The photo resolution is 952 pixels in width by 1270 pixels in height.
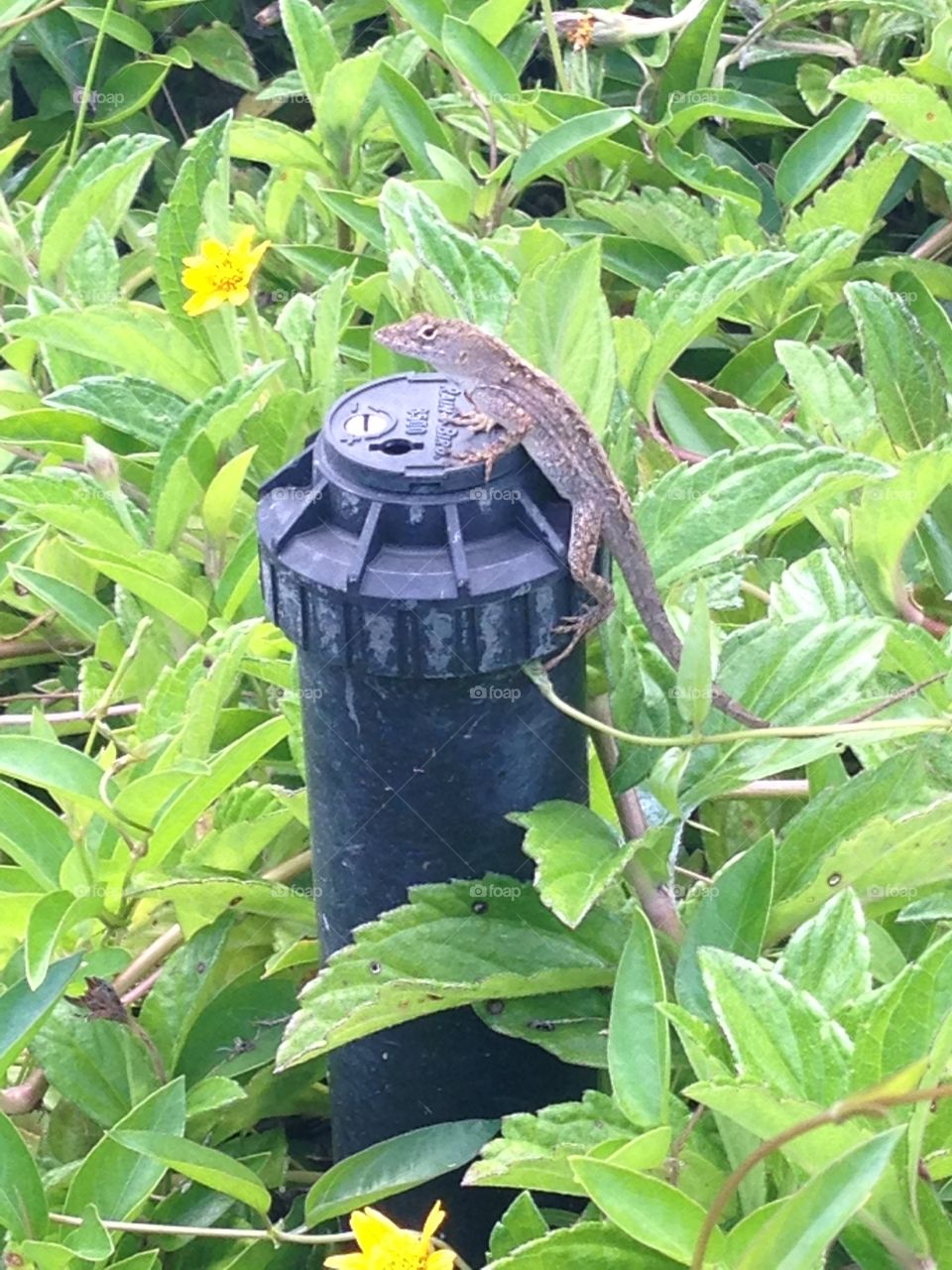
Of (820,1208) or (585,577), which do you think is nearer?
(820,1208)

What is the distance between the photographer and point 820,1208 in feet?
3.71

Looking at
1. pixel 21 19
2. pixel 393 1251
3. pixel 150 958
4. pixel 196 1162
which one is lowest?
pixel 150 958

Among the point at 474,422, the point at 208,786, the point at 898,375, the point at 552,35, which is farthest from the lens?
the point at 552,35

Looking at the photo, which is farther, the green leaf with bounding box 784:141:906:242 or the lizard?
the green leaf with bounding box 784:141:906:242

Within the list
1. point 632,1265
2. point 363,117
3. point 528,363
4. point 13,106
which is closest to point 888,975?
point 632,1265

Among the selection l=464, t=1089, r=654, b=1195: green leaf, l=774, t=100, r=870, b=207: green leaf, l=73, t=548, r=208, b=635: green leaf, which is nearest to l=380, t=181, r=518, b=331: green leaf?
l=73, t=548, r=208, b=635: green leaf

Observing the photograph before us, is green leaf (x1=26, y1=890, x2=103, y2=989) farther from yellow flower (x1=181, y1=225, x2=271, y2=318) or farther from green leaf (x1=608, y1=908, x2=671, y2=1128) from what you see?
yellow flower (x1=181, y1=225, x2=271, y2=318)

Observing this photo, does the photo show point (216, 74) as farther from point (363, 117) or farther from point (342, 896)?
point (342, 896)

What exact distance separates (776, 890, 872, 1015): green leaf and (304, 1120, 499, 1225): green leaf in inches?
15.9

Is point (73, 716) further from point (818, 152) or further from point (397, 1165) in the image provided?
point (818, 152)

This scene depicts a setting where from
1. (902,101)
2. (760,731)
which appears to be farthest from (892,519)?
(902,101)

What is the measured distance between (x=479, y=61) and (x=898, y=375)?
47.5 inches

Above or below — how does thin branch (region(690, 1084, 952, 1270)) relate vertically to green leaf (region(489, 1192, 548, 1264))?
above

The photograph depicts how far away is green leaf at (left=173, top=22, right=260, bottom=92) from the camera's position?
3982 millimetres
